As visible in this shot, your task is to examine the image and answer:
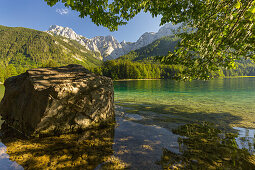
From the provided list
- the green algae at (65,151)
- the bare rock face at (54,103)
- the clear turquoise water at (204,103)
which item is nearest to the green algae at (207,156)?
the green algae at (65,151)

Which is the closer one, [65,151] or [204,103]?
[65,151]

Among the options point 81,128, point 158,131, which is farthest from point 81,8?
point 158,131

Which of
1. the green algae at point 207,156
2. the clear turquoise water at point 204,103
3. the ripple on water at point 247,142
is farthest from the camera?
the clear turquoise water at point 204,103

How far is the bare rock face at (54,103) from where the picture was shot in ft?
15.4

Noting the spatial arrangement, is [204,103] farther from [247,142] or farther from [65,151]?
[65,151]

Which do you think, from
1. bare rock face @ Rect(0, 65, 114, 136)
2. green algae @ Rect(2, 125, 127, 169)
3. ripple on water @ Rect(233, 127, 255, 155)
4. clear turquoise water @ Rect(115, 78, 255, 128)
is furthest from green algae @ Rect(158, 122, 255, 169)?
clear turquoise water @ Rect(115, 78, 255, 128)

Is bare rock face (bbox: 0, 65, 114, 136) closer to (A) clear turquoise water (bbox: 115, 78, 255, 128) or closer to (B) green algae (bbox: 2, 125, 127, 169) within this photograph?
(B) green algae (bbox: 2, 125, 127, 169)

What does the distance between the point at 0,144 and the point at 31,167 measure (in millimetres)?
2308

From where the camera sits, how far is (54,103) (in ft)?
15.6

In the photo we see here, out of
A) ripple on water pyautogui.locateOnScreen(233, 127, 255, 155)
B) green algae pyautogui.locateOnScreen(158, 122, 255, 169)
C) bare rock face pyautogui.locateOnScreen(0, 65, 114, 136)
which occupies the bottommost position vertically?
ripple on water pyautogui.locateOnScreen(233, 127, 255, 155)

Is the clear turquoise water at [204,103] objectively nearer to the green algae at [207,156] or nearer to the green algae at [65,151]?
the green algae at [207,156]

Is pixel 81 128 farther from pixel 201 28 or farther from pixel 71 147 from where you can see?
pixel 201 28

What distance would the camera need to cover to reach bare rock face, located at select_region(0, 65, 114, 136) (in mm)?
4699

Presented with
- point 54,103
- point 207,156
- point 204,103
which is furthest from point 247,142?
point 204,103
